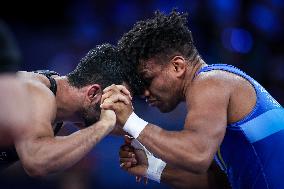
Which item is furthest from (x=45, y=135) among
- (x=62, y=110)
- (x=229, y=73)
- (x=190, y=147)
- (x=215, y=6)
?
(x=215, y=6)

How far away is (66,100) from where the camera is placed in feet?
15.7

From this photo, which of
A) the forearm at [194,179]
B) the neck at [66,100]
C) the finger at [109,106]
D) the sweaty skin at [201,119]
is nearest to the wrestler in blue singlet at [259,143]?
the sweaty skin at [201,119]

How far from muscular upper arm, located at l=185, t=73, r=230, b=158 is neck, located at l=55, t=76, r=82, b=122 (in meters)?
1.13

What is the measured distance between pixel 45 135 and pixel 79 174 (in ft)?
11.9

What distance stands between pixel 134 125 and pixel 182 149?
406 millimetres

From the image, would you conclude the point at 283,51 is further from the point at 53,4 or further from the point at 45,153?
the point at 45,153

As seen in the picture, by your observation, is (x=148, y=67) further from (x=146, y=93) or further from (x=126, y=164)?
(x=126, y=164)

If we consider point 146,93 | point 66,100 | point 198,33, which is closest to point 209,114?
point 146,93

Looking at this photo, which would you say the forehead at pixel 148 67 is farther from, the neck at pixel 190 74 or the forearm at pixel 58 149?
the forearm at pixel 58 149

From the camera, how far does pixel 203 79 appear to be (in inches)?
162

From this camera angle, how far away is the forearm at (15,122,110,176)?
4125 mm

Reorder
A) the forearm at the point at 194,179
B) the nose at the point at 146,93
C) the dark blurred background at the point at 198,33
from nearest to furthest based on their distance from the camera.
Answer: the nose at the point at 146,93 < the forearm at the point at 194,179 < the dark blurred background at the point at 198,33

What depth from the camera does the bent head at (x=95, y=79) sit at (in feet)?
15.7

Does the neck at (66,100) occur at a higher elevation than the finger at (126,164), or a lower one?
higher
